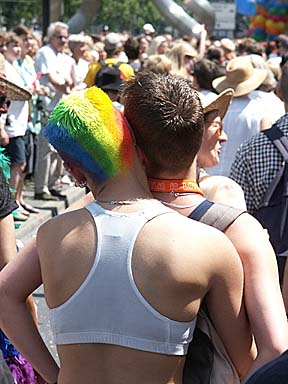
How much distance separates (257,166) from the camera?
4.43 meters

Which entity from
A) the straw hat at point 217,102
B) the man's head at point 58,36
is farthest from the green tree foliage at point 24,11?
the straw hat at point 217,102

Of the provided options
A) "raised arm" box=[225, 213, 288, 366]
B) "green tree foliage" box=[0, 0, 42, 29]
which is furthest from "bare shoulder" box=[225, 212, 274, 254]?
"green tree foliage" box=[0, 0, 42, 29]

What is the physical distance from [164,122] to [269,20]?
29725mm

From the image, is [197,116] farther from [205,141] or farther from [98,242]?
[205,141]

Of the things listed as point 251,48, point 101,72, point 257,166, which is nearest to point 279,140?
point 257,166

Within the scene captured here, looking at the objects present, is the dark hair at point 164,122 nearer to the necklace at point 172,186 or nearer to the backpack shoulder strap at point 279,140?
the necklace at point 172,186

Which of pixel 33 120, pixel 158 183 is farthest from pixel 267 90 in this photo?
pixel 158 183

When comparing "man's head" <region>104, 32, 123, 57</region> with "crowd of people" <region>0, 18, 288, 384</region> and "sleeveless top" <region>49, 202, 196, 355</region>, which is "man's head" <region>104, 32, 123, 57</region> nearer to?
"crowd of people" <region>0, 18, 288, 384</region>

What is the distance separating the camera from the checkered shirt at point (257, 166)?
4402 millimetres

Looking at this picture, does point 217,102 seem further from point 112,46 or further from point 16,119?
point 112,46

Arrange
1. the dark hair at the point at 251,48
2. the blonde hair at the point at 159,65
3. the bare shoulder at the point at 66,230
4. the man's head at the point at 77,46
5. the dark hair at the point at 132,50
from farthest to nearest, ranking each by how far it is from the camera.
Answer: the dark hair at the point at 132,50 < the man's head at the point at 77,46 < the dark hair at the point at 251,48 < the blonde hair at the point at 159,65 < the bare shoulder at the point at 66,230

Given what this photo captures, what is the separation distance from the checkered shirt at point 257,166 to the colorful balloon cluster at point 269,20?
89.4ft

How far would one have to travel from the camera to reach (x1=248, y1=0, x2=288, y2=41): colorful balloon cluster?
1221 inches

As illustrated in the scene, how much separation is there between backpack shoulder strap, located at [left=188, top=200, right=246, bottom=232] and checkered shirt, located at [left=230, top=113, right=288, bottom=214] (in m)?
1.67
